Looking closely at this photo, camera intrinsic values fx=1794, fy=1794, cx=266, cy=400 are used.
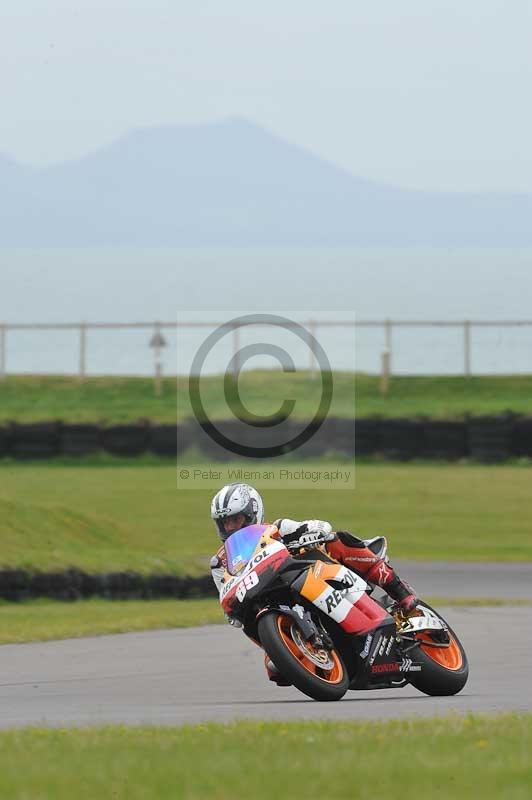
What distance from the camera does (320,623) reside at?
935 centimetres

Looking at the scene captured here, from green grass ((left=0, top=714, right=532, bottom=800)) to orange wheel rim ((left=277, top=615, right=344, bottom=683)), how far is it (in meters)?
1.17

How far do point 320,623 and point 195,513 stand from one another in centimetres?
1768

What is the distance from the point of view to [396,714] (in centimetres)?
883

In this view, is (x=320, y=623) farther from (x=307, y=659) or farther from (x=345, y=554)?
(x=345, y=554)

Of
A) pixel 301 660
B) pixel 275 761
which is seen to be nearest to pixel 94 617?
pixel 301 660

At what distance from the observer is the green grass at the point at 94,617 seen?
14.1m

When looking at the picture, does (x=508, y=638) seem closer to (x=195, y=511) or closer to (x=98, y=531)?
(x=98, y=531)

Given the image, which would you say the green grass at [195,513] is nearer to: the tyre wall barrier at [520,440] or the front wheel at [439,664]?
the tyre wall barrier at [520,440]

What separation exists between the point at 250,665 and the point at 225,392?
85.1 ft

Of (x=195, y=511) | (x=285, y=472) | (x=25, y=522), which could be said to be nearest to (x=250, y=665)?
(x=25, y=522)

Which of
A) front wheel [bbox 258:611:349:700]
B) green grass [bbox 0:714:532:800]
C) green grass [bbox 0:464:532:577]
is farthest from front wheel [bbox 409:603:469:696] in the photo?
green grass [bbox 0:464:532:577]

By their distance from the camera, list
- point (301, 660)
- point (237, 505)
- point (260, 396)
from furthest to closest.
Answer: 1. point (260, 396)
2. point (237, 505)
3. point (301, 660)

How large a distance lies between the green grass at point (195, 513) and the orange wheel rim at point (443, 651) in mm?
7807

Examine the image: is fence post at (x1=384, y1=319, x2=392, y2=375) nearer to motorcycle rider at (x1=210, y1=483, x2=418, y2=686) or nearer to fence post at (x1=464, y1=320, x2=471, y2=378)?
fence post at (x1=464, y1=320, x2=471, y2=378)
